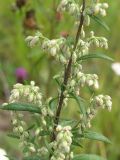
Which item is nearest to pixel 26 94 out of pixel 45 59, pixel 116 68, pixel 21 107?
pixel 21 107

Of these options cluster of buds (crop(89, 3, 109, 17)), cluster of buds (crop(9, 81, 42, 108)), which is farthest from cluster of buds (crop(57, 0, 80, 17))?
cluster of buds (crop(9, 81, 42, 108))

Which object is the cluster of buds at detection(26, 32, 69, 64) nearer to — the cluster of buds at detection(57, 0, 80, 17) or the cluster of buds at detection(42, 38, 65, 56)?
the cluster of buds at detection(42, 38, 65, 56)

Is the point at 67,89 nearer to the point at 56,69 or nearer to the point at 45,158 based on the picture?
the point at 45,158

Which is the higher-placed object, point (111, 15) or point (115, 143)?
point (111, 15)

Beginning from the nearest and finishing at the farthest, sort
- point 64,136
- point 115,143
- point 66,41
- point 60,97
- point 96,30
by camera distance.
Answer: point 64,136
point 66,41
point 60,97
point 115,143
point 96,30

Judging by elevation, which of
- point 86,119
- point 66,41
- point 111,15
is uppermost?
point 111,15

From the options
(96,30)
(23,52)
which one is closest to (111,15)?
(96,30)

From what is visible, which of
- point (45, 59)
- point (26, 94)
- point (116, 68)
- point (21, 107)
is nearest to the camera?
point (26, 94)

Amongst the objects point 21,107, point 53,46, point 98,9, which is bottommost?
point 21,107

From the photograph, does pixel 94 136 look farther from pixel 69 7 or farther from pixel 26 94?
pixel 69 7
